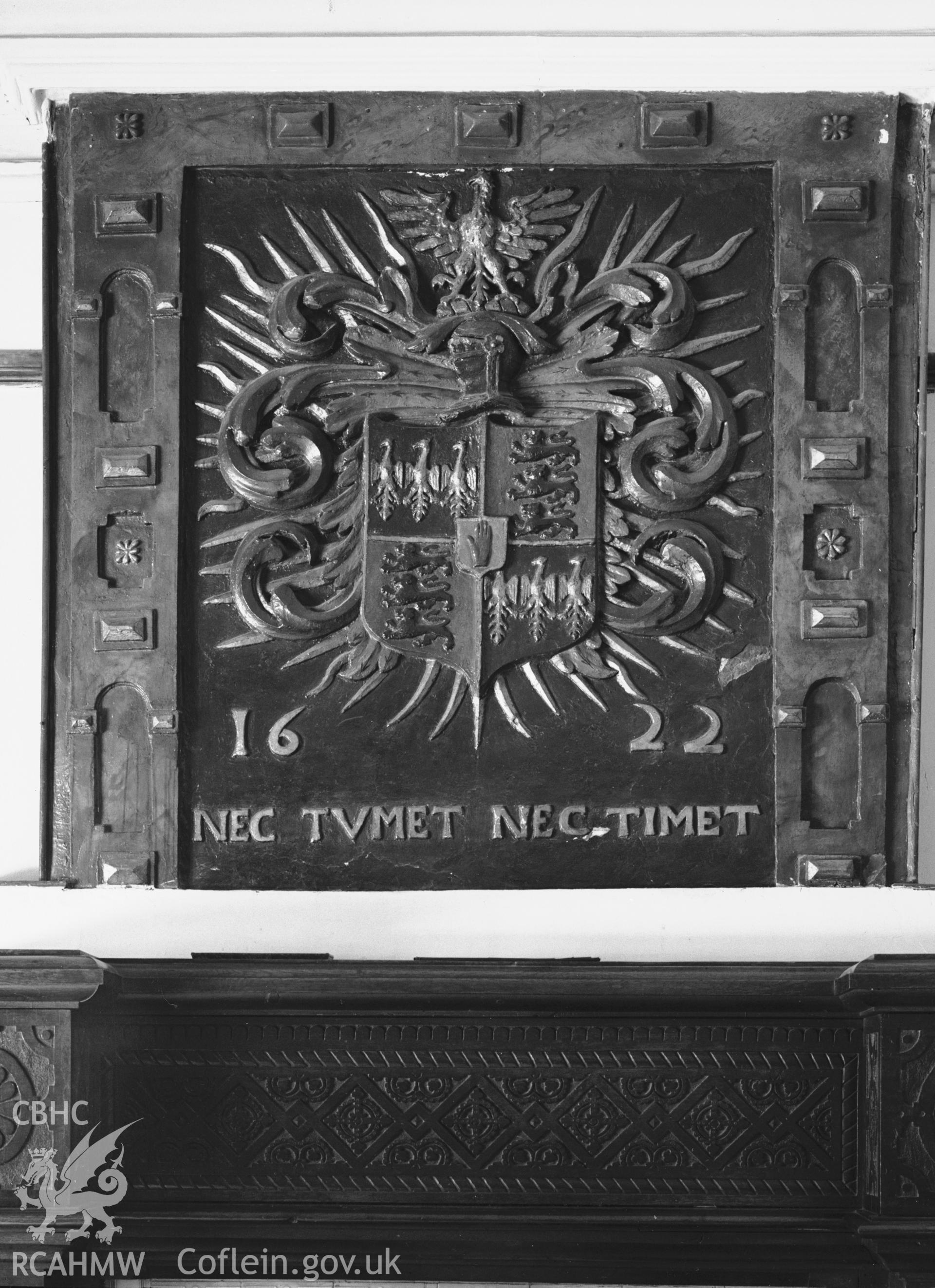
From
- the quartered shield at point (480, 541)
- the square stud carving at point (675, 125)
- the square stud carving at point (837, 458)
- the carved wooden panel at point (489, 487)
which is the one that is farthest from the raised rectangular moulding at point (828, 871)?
the square stud carving at point (675, 125)

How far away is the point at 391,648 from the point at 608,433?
0.82m

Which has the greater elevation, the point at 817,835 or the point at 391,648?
the point at 391,648

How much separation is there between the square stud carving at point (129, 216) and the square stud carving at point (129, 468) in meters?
0.60

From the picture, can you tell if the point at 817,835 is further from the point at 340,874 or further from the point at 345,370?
the point at 345,370

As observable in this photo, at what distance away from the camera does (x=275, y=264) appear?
A: 12.9 ft

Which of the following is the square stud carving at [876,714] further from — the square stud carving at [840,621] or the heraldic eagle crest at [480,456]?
the heraldic eagle crest at [480,456]

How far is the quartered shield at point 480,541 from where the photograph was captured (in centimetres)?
381

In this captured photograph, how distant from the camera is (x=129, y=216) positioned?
12.8ft

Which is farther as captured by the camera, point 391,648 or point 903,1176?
point 391,648

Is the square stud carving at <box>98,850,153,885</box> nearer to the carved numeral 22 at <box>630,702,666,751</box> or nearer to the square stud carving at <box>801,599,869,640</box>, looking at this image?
the carved numeral 22 at <box>630,702,666,751</box>
